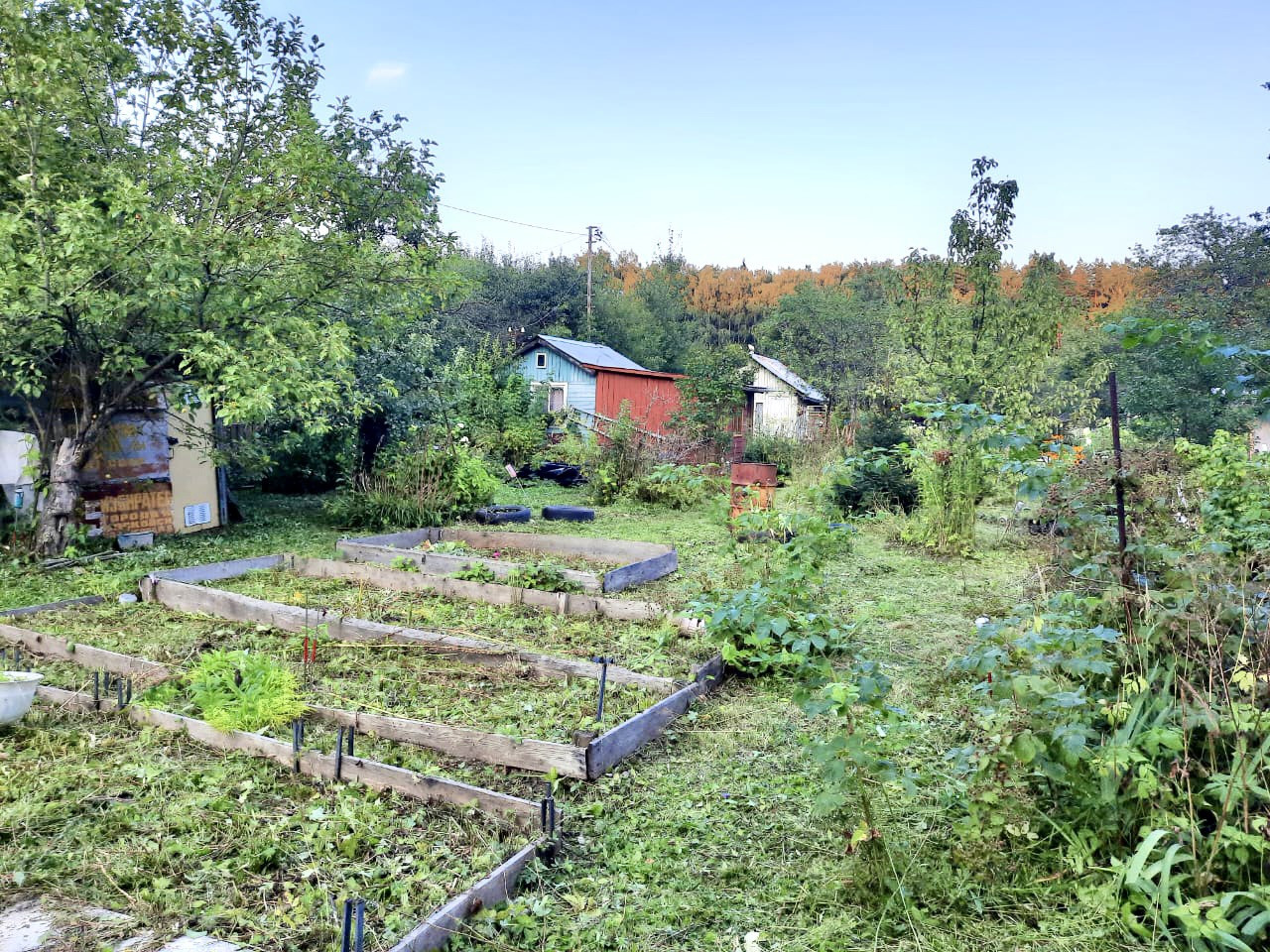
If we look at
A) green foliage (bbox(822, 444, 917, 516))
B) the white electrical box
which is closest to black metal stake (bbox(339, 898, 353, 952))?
the white electrical box

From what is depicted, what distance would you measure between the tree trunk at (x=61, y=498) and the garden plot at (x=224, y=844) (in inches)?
188

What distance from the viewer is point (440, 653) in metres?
4.57

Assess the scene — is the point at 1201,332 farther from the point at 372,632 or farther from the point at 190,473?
the point at 190,473

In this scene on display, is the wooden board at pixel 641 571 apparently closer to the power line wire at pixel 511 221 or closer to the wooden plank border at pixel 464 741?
the wooden plank border at pixel 464 741

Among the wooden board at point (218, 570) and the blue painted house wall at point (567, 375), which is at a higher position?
the blue painted house wall at point (567, 375)

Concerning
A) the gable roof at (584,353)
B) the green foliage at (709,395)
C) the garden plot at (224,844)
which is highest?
the gable roof at (584,353)

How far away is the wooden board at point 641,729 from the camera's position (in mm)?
3150

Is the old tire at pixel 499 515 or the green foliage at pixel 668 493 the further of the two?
the green foliage at pixel 668 493

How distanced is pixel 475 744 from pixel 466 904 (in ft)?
3.59

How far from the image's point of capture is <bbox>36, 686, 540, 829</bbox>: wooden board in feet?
8.87

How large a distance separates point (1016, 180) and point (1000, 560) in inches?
187

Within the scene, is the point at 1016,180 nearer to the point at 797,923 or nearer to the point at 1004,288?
the point at 1004,288

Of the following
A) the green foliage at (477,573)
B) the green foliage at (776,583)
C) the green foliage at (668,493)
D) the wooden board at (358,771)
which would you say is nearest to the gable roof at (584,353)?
the green foliage at (668,493)

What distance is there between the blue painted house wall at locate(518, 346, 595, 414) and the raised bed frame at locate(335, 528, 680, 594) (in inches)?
456
